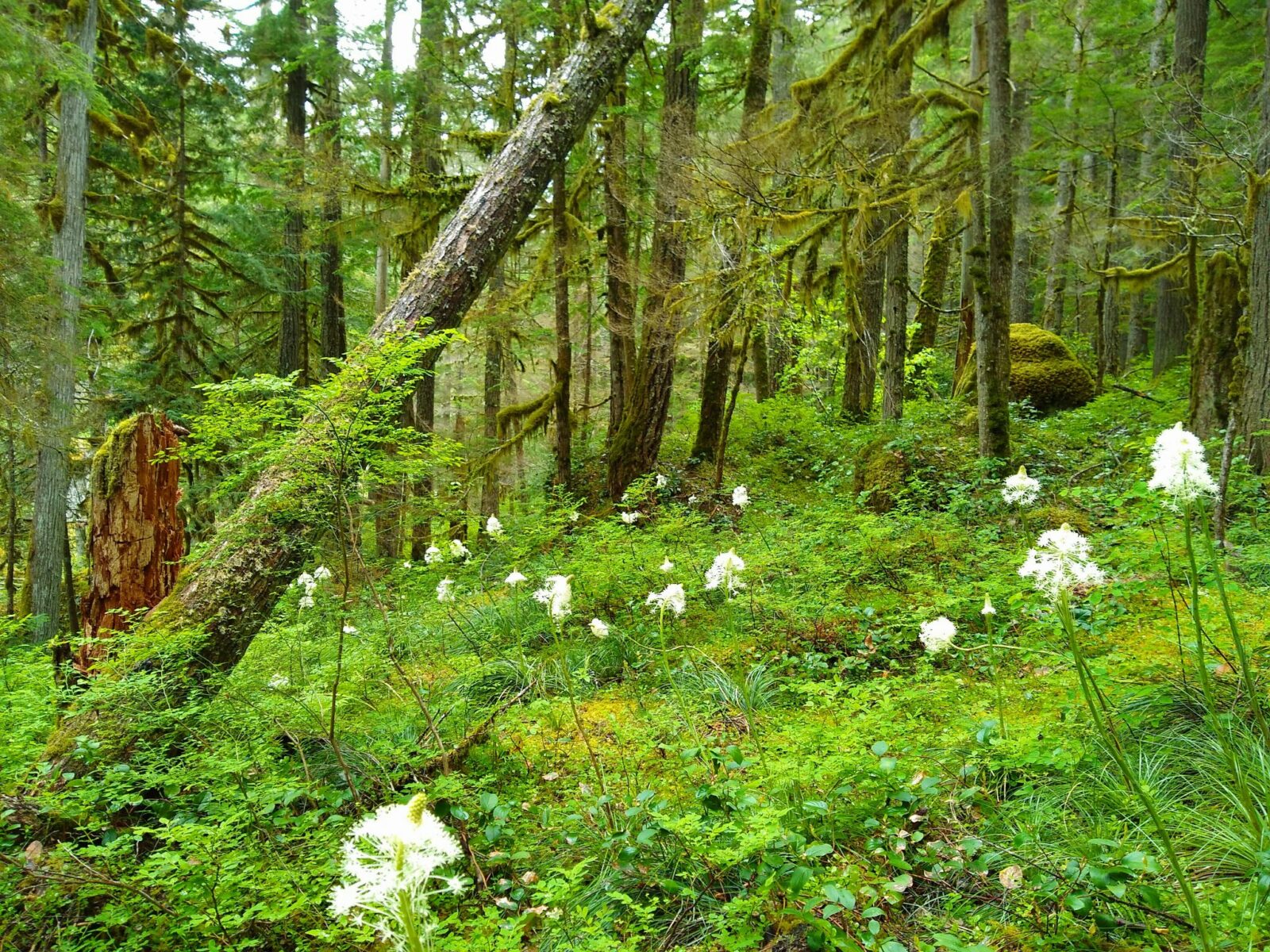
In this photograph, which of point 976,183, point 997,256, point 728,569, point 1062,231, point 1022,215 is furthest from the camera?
point 1022,215

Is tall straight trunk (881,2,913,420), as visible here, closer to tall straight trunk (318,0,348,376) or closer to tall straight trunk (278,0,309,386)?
tall straight trunk (318,0,348,376)

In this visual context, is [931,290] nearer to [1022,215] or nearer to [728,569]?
[1022,215]

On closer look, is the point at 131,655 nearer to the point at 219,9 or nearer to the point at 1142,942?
the point at 1142,942

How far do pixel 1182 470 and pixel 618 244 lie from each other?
27.7 feet

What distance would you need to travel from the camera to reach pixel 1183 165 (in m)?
7.17

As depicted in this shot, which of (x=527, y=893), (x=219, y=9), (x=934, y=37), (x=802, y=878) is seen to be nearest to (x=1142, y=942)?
(x=802, y=878)

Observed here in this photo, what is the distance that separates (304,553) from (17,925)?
186 cm

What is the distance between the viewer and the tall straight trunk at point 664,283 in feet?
26.2

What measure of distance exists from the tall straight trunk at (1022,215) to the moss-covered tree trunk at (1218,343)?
19.2ft

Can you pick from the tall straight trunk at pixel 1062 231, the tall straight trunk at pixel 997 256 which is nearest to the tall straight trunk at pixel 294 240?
the tall straight trunk at pixel 997 256

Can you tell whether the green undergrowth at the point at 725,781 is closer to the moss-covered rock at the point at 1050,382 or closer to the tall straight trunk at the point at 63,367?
the tall straight trunk at the point at 63,367

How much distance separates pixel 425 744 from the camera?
12.0 feet

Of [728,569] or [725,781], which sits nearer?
[725,781]

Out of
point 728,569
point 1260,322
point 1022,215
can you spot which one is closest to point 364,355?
point 728,569
